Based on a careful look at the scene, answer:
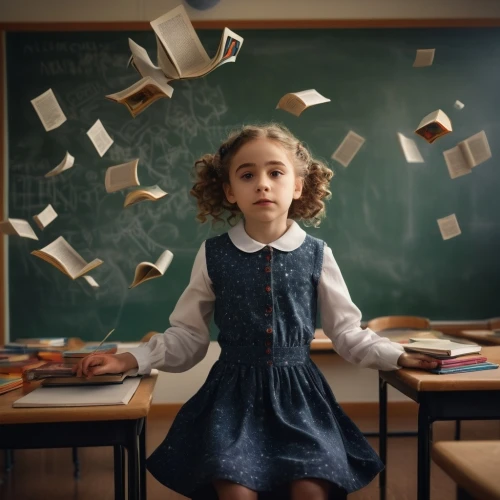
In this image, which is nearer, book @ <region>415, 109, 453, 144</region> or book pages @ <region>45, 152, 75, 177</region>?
book @ <region>415, 109, 453, 144</region>

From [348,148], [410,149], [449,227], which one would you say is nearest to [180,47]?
[348,148]

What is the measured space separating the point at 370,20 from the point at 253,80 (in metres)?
0.84

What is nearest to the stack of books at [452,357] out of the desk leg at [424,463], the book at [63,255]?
the desk leg at [424,463]

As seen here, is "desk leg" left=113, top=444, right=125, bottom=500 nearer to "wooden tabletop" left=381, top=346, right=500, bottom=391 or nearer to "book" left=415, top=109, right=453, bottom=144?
"wooden tabletop" left=381, top=346, right=500, bottom=391

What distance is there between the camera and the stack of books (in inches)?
63.1

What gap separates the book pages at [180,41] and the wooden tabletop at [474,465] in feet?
4.53

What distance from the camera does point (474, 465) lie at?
0.88 metres

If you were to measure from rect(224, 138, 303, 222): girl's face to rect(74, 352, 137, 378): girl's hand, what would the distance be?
1.70 feet

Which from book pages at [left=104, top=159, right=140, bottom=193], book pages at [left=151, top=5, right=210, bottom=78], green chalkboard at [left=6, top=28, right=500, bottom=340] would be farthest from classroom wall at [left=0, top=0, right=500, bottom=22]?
book pages at [left=151, top=5, right=210, bottom=78]

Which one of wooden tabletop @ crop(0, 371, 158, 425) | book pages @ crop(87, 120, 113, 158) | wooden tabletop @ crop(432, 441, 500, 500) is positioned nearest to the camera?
wooden tabletop @ crop(432, 441, 500, 500)

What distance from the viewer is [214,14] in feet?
13.0

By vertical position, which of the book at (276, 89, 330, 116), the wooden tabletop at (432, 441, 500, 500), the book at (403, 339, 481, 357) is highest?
the book at (276, 89, 330, 116)

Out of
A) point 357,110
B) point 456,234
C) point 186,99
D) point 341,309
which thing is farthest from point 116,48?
point 341,309

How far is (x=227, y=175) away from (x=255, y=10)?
2.47 metres
